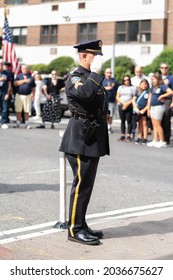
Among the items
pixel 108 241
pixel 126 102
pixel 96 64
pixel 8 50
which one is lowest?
pixel 108 241

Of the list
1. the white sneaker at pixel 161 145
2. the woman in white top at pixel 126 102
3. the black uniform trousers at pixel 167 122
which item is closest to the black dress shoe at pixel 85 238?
the white sneaker at pixel 161 145

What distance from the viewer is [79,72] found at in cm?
607

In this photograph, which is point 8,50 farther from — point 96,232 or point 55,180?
point 96,232

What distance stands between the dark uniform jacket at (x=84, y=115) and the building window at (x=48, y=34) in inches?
1474

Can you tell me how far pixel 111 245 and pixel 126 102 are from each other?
30.7 feet

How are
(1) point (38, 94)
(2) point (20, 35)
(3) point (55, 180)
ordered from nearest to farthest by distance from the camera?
(3) point (55, 180) < (1) point (38, 94) < (2) point (20, 35)

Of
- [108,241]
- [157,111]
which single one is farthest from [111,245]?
[157,111]

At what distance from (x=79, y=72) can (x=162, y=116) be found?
8757mm

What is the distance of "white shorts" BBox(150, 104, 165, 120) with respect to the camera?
14.4 meters

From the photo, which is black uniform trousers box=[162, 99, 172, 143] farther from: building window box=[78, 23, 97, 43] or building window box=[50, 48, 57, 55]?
building window box=[50, 48, 57, 55]

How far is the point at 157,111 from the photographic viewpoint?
47.3 ft

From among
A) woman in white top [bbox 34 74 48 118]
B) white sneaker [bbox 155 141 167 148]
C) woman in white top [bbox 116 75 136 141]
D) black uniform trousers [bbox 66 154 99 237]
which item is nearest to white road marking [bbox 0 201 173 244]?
black uniform trousers [bbox 66 154 99 237]

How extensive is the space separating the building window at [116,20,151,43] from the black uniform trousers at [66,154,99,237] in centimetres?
3292
